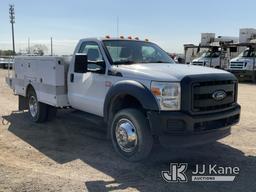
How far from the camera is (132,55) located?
6.71 m

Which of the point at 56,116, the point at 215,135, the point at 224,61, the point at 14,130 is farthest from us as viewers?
the point at 224,61

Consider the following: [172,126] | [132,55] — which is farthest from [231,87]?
[132,55]

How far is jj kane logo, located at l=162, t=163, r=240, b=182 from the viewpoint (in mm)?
5051

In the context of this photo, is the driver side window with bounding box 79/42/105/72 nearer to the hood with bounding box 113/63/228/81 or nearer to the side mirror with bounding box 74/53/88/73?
the side mirror with bounding box 74/53/88/73

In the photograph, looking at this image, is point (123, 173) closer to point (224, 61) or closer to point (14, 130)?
point (14, 130)

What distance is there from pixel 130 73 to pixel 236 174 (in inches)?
85.6

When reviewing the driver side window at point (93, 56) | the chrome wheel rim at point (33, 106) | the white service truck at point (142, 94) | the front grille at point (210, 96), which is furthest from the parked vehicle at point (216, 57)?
the front grille at point (210, 96)

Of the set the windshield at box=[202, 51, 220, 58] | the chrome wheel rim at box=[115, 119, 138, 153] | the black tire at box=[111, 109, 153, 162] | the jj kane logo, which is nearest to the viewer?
the jj kane logo

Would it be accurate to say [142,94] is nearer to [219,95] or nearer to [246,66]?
[219,95]

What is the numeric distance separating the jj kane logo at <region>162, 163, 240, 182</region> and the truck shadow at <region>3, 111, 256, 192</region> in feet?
0.30

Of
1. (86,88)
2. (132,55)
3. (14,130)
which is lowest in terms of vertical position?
(14,130)

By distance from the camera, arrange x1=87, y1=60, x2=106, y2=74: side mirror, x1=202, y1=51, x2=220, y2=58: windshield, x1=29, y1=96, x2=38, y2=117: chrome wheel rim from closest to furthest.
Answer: x1=87, y1=60, x2=106, y2=74: side mirror
x1=29, y1=96, x2=38, y2=117: chrome wheel rim
x1=202, y1=51, x2=220, y2=58: windshield

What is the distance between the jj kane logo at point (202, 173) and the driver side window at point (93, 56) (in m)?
2.14

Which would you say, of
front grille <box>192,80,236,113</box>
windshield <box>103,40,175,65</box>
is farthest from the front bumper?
windshield <box>103,40,175,65</box>
